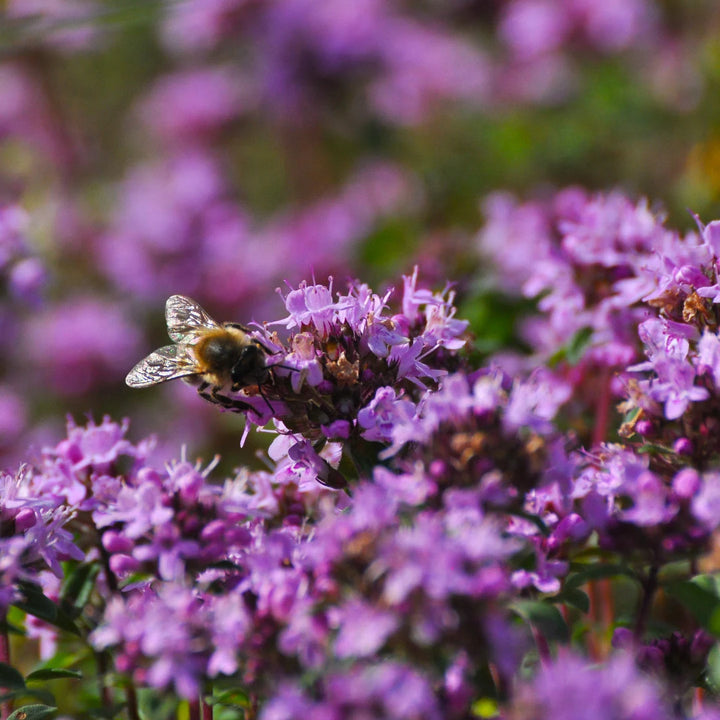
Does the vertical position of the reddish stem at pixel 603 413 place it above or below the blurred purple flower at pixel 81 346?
above

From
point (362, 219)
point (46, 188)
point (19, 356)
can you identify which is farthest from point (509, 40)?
A: point (19, 356)

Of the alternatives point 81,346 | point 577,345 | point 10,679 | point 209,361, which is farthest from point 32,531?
point 81,346

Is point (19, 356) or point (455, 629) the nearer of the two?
point (455, 629)

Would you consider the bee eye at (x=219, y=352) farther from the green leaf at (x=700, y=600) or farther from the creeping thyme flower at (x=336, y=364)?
the green leaf at (x=700, y=600)

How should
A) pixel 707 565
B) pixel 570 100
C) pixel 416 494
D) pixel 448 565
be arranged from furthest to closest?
1. pixel 570 100
2. pixel 707 565
3. pixel 416 494
4. pixel 448 565

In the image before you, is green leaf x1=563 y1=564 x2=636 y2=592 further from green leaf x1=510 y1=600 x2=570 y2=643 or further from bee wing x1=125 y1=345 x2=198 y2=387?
bee wing x1=125 y1=345 x2=198 y2=387

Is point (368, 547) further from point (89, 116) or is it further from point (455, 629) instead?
point (89, 116)

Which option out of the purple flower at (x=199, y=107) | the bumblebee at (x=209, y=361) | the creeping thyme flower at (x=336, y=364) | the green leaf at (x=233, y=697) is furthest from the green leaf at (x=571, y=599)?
the purple flower at (x=199, y=107)

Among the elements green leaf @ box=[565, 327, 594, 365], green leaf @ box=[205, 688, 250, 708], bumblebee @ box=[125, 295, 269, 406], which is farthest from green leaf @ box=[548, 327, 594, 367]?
green leaf @ box=[205, 688, 250, 708]
